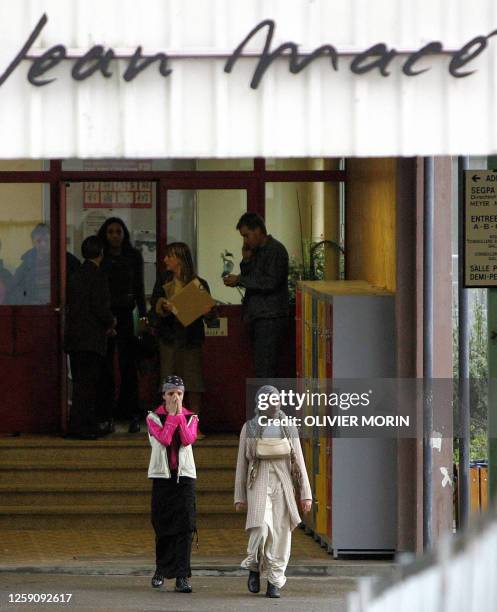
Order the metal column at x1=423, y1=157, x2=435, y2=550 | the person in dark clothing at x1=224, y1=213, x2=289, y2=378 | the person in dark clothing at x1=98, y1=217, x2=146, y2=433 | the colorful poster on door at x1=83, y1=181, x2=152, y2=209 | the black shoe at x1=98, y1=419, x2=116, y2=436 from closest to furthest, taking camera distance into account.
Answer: the metal column at x1=423, y1=157, x2=435, y2=550 < the person in dark clothing at x1=224, y1=213, x2=289, y2=378 < the person in dark clothing at x1=98, y1=217, x2=146, y2=433 < the black shoe at x1=98, y1=419, x2=116, y2=436 < the colorful poster on door at x1=83, y1=181, x2=152, y2=209

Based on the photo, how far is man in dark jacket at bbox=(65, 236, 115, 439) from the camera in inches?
542

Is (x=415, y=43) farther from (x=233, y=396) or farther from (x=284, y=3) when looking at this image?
(x=233, y=396)

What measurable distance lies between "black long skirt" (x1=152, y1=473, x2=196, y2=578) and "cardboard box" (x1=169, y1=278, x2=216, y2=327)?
2.87 meters

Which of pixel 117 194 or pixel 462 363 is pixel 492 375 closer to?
pixel 462 363

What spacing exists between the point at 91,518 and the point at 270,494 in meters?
2.90

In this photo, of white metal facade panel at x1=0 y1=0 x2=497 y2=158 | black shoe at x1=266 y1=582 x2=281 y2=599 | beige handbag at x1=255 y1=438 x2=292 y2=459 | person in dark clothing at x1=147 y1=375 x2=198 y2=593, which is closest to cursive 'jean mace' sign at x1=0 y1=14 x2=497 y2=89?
white metal facade panel at x1=0 y1=0 x2=497 y2=158

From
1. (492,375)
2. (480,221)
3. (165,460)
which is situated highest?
(480,221)

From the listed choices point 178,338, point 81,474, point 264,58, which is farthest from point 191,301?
point 264,58

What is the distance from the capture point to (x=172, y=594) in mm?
11203

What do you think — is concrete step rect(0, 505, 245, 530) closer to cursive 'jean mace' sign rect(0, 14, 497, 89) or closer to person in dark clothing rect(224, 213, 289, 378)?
person in dark clothing rect(224, 213, 289, 378)

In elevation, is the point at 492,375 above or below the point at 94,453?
above

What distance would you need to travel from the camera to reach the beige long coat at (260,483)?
11.1m

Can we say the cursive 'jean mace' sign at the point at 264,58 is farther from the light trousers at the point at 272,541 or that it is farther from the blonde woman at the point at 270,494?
the light trousers at the point at 272,541

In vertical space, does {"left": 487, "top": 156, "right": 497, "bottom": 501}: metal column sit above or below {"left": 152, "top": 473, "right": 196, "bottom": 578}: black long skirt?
above
